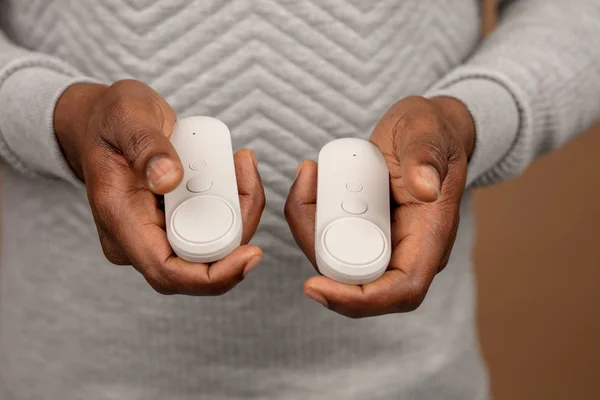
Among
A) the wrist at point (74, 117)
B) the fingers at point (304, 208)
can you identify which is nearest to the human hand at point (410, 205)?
the fingers at point (304, 208)

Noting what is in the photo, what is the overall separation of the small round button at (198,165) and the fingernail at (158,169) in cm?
5

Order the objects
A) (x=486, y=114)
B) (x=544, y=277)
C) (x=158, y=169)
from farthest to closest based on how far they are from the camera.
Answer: (x=544, y=277)
(x=486, y=114)
(x=158, y=169)

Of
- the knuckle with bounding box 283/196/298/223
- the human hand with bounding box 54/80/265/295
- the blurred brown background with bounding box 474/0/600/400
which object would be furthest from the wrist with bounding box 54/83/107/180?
the blurred brown background with bounding box 474/0/600/400

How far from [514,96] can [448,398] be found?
199 mm

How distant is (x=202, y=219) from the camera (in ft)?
0.99

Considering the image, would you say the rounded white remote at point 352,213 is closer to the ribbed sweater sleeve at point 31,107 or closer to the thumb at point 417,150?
the thumb at point 417,150

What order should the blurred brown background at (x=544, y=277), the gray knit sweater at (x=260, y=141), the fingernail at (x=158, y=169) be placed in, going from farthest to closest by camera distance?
the blurred brown background at (x=544, y=277) < the gray knit sweater at (x=260, y=141) < the fingernail at (x=158, y=169)

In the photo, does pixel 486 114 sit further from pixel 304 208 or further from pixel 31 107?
pixel 31 107

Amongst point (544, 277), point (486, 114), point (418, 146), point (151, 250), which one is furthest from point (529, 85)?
point (544, 277)

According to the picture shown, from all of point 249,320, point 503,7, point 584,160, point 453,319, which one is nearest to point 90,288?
point 249,320

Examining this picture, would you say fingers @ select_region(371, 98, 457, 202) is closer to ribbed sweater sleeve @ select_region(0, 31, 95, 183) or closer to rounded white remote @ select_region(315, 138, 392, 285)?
rounded white remote @ select_region(315, 138, 392, 285)

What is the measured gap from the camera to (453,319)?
45 cm

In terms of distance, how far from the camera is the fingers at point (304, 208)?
1.08ft

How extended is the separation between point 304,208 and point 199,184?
54 millimetres
